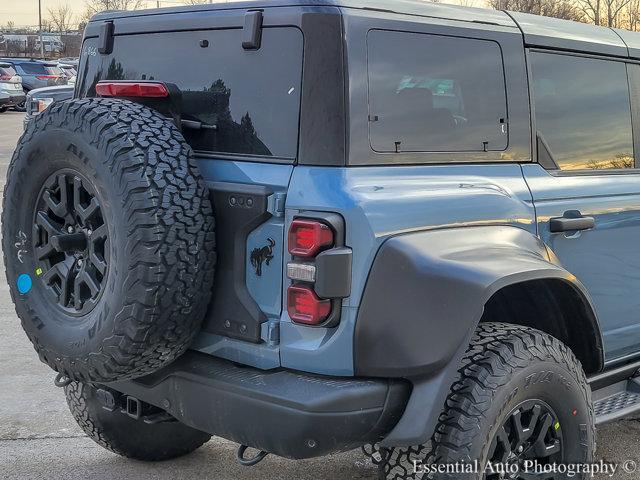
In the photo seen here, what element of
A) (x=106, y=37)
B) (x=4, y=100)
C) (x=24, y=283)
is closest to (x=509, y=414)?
(x=24, y=283)

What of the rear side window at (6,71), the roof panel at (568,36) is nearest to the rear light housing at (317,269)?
the roof panel at (568,36)

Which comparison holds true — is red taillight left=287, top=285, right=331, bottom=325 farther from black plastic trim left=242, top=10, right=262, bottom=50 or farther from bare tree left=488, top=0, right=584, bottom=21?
bare tree left=488, top=0, right=584, bottom=21

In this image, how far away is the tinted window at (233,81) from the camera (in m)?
Answer: 2.83

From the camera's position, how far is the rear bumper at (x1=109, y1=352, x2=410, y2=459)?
2590 mm

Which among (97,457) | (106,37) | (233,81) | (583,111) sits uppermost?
(106,37)

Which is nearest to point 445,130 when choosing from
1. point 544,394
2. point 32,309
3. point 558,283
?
point 558,283

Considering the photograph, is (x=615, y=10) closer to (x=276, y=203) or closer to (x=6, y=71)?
(x=6, y=71)

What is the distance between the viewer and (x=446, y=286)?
105 inches

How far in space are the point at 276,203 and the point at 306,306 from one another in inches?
13.9

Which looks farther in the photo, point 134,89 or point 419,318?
point 134,89

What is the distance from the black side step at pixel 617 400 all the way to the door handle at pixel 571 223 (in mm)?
784

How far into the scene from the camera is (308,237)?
8.64 ft

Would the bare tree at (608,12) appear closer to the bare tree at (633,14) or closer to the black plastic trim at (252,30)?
the bare tree at (633,14)

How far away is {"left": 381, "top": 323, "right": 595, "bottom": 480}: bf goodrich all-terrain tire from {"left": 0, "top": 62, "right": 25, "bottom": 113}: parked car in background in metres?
28.7
